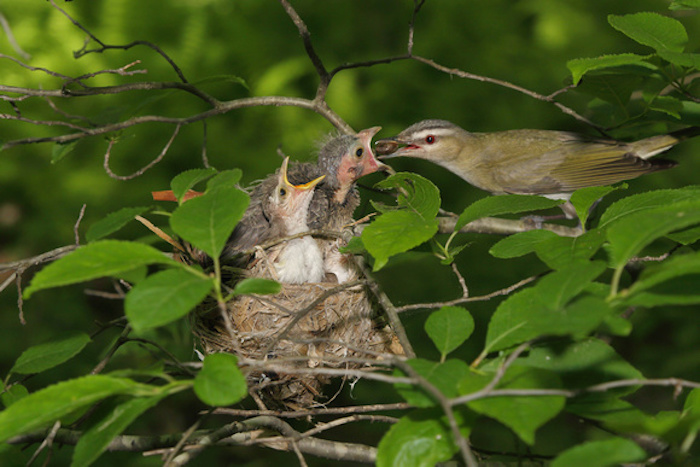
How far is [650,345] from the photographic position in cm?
500

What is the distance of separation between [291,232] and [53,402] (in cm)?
175

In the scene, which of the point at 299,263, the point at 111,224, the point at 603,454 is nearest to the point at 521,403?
the point at 603,454

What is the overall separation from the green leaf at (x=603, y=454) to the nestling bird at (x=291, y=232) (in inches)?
70.8

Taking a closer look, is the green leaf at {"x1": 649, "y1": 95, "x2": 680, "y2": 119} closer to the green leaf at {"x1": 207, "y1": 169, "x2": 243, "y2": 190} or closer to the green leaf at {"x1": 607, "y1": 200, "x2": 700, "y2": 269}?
the green leaf at {"x1": 607, "y1": 200, "x2": 700, "y2": 269}

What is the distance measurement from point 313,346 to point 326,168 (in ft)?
2.90

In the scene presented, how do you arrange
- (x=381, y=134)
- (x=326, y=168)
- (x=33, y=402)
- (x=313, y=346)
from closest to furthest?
1. (x=33, y=402)
2. (x=313, y=346)
3. (x=326, y=168)
4. (x=381, y=134)

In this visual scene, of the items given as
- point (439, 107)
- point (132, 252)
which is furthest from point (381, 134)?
point (132, 252)

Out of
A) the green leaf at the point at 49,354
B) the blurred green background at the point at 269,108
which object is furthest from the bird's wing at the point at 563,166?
the green leaf at the point at 49,354

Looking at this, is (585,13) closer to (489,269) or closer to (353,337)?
(489,269)

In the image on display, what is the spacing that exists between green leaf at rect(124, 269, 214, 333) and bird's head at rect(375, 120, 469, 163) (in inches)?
95.2

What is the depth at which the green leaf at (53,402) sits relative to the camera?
0.86 m

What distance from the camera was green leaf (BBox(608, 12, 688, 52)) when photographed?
54.4 inches

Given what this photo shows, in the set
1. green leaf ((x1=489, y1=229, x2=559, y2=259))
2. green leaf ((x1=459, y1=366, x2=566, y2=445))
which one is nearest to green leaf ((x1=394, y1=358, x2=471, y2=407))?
green leaf ((x1=459, y1=366, x2=566, y2=445))

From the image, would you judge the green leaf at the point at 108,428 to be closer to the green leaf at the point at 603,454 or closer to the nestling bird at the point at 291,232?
the green leaf at the point at 603,454
